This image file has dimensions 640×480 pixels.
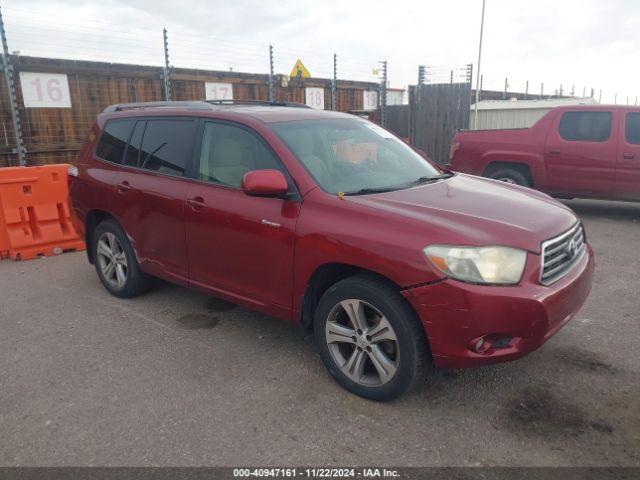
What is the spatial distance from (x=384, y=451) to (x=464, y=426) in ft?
1.72

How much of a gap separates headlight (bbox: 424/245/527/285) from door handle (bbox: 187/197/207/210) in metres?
1.86

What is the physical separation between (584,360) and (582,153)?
5557 millimetres

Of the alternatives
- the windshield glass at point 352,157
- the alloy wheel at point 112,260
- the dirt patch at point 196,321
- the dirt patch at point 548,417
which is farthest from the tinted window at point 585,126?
the alloy wheel at point 112,260

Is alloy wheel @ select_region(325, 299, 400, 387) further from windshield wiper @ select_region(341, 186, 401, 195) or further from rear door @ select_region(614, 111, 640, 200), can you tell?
rear door @ select_region(614, 111, 640, 200)

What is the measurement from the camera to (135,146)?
4648 millimetres

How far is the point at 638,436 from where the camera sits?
2.77m

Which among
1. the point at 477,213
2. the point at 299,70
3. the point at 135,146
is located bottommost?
the point at 477,213

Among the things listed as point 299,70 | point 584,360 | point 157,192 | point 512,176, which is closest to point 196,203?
point 157,192

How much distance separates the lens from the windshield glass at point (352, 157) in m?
3.51

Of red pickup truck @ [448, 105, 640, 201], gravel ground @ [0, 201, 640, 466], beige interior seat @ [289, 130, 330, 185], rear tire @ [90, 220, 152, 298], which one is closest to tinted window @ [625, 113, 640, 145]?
red pickup truck @ [448, 105, 640, 201]

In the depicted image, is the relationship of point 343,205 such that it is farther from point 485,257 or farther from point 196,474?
point 196,474

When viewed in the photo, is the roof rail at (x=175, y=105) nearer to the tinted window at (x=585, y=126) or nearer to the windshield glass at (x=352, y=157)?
the windshield glass at (x=352, y=157)

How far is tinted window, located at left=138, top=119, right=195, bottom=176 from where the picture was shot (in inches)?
164

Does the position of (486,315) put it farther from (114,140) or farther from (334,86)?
(334,86)
